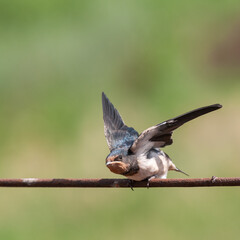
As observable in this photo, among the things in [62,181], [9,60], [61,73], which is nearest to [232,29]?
[61,73]

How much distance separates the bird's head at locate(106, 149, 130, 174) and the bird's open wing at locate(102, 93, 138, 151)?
209 millimetres

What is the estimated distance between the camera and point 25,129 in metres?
7.77

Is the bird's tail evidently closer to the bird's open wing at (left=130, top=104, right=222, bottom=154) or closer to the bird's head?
the bird's open wing at (left=130, top=104, right=222, bottom=154)

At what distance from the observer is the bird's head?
345 centimetres

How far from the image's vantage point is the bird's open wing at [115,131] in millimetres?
3832

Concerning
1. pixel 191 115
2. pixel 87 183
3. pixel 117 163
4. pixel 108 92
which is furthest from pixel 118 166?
pixel 108 92

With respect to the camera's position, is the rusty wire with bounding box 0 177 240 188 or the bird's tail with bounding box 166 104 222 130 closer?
the rusty wire with bounding box 0 177 240 188

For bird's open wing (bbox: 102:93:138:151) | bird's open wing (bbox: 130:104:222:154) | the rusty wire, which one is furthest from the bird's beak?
the rusty wire

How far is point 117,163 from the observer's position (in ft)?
11.3

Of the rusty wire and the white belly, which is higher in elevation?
the rusty wire

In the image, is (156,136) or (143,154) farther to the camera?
(143,154)

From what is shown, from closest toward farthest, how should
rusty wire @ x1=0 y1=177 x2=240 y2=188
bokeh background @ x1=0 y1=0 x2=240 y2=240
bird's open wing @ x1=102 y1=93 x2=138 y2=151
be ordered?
rusty wire @ x1=0 y1=177 x2=240 y2=188, bird's open wing @ x1=102 y1=93 x2=138 y2=151, bokeh background @ x1=0 y1=0 x2=240 y2=240

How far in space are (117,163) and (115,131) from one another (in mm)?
550

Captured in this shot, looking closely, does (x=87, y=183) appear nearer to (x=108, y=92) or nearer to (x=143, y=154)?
(x=143, y=154)
